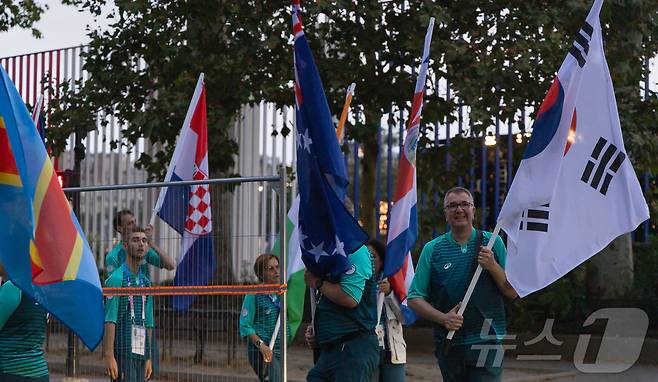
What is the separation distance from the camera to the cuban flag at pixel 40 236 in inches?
267

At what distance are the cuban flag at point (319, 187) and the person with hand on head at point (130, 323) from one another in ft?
6.59

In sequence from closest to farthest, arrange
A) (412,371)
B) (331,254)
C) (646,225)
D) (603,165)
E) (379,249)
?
(331,254), (603,165), (379,249), (412,371), (646,225)

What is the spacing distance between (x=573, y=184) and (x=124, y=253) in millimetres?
3787

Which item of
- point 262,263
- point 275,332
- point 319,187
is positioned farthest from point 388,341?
point 319,187

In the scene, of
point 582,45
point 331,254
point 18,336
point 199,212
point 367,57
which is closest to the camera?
point 18,336

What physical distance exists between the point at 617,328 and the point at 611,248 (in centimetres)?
147

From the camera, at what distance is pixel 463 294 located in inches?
318

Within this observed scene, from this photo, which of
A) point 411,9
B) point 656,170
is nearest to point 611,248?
point 656,170

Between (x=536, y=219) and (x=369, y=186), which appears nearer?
(x=536, y=219)

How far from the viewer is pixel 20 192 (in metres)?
6.96

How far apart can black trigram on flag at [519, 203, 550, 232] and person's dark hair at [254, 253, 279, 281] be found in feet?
7.43

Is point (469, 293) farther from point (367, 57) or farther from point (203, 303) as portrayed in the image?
point (367, 57)

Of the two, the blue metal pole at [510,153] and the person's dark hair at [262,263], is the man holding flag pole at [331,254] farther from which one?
the blue metal pole at [510,153]

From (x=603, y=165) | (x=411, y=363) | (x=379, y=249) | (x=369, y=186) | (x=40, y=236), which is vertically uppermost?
(x=369, y=186)
